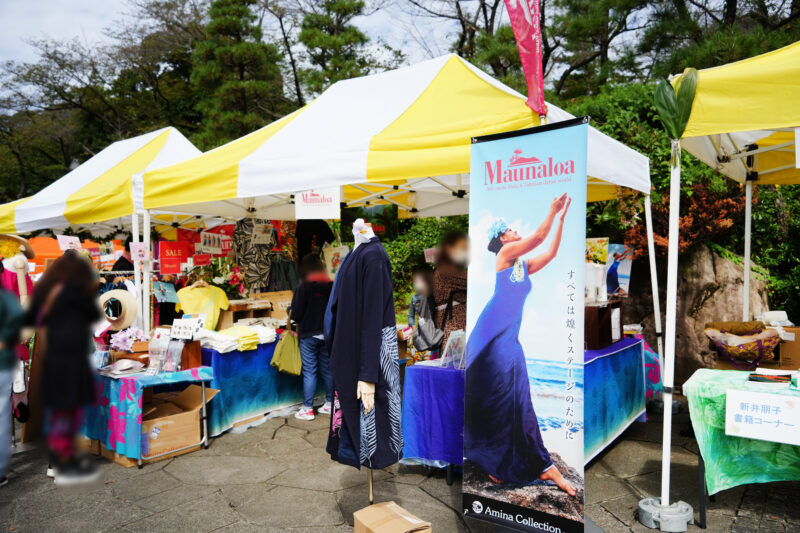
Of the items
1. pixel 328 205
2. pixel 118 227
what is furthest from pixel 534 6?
pixel 118 227

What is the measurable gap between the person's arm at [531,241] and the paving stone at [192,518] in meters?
2.17

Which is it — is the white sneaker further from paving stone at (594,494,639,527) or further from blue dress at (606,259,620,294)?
blue dress at (606,259,620,294)

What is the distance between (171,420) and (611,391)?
11.1 feet

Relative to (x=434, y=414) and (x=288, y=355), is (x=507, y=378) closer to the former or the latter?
(x=434, y=414)

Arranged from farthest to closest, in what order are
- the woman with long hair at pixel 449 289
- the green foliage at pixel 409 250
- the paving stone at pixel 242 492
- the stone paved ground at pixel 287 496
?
the green foliage at pixel 409 250 < the woman with long hair at pixel 449 289 < the paving stone at pixel 242 492 < the stone paved ground at pixel 287 496

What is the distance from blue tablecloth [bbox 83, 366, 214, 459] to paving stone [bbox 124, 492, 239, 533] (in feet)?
2.67

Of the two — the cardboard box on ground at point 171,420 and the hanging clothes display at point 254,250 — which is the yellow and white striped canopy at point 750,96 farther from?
the hanging clothes display at point 254,250

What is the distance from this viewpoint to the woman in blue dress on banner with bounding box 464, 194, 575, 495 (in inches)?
102

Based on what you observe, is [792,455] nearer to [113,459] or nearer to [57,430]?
[57,430]

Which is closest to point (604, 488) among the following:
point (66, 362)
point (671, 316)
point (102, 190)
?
point (671, 316)

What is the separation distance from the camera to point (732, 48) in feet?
19.9

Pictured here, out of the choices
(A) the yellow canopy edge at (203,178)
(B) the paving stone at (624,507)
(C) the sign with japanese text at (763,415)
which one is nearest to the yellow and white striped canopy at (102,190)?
(A) the yellow canopy edge at (203,178)

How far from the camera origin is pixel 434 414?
3568mm

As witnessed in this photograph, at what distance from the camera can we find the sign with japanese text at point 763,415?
2.62 meters
